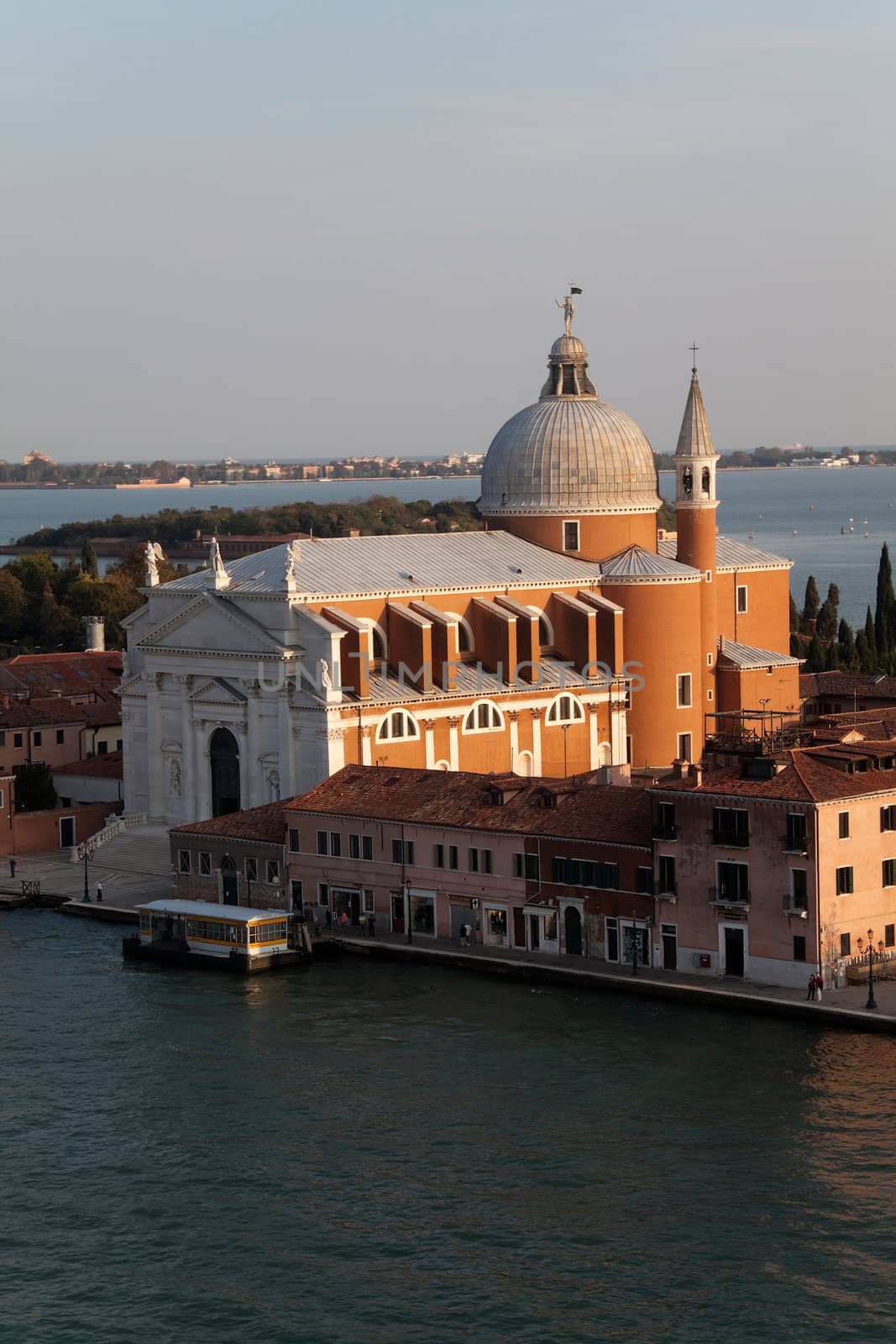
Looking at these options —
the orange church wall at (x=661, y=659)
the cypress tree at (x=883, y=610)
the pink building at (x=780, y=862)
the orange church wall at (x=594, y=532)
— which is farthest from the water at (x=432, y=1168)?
the cypress tree at (x=883, y=610)

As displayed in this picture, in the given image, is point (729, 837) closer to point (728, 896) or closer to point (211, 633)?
point (728, 896)

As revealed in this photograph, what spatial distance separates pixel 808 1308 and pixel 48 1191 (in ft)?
27.8

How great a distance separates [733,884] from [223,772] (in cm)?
1477

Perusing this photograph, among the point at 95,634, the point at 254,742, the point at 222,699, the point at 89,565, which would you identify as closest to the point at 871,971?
Result: the point at 254,742

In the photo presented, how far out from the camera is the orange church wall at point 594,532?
49.5 metres

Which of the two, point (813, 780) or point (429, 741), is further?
point (429, 741)

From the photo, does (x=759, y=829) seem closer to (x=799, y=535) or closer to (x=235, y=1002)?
(x=235, y=1002)

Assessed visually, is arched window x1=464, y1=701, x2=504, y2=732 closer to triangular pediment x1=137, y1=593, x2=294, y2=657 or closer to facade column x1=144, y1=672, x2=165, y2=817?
triangular pediment x1=137, y1=593, x2=294, y2=657

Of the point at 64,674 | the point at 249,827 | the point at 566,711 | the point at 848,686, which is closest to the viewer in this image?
the point at 249,827

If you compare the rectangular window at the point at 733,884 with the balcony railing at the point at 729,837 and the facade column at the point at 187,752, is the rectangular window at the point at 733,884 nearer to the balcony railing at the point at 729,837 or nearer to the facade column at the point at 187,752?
the balcony railing at the point at 729,837

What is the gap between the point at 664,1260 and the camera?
22750 millimetres

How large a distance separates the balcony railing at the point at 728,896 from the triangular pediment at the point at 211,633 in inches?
482

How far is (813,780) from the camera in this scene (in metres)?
32.1

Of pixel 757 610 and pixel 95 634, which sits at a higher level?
pixel 757 610
